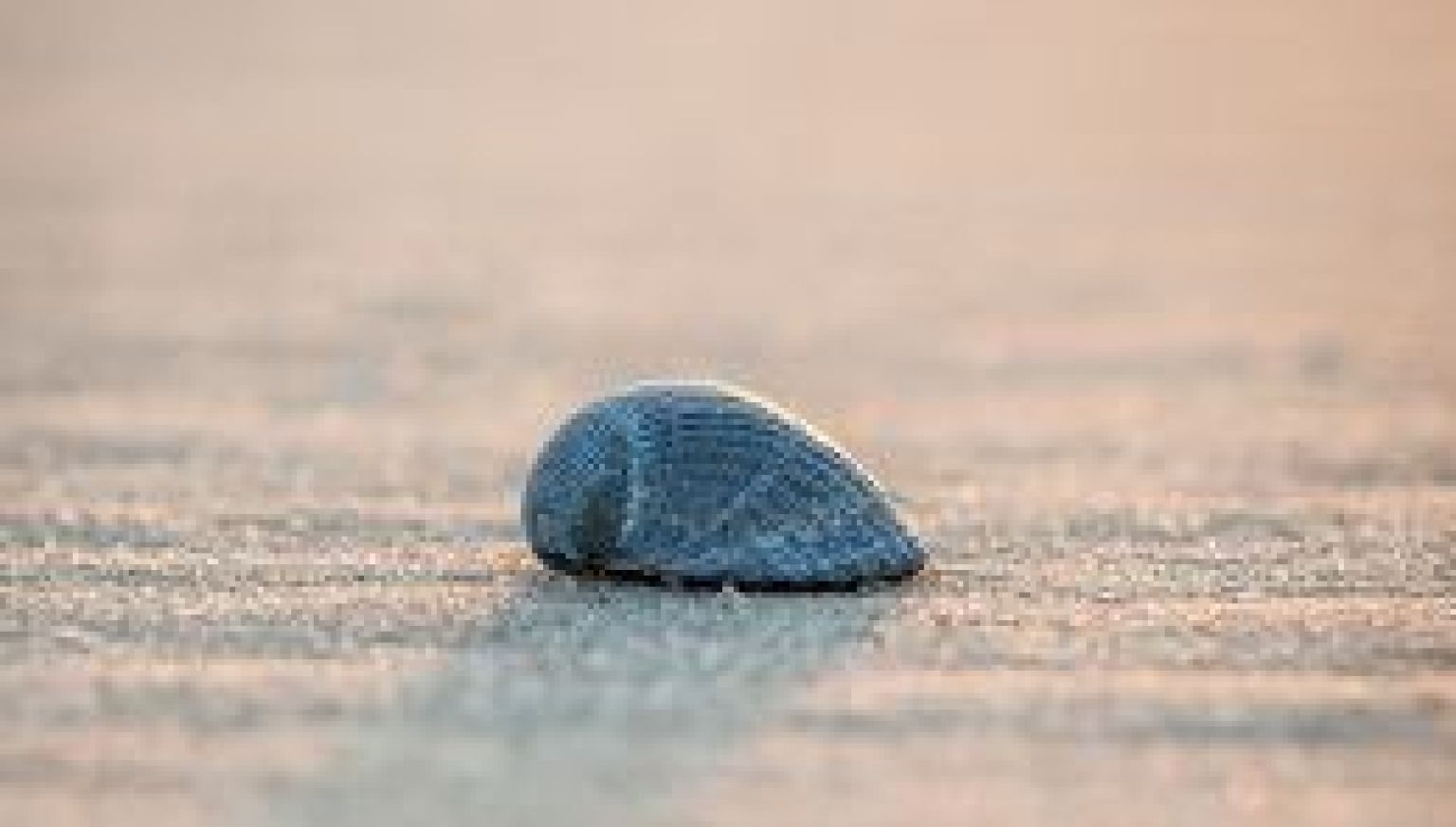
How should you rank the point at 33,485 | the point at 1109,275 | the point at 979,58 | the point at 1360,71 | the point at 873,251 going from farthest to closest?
the point at 979,58 → the point at 1360,71 → the point at 873,251 → the point at 1109,275 → the point at 33,485

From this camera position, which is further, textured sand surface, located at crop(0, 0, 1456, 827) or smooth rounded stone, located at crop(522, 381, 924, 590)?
smooth rounded stone, located at crop(522, 381, 924, 590)

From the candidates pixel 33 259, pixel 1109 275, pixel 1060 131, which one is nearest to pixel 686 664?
Result: pixel 1109 275

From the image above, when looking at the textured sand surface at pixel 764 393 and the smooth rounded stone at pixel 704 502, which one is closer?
the textured sand surface at pixel 764 393

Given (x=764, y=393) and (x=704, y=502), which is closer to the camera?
(x=704, y=502)

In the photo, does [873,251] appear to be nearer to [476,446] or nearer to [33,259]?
[33,259]
